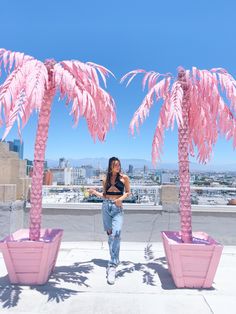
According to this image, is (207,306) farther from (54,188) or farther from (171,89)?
(54,188)

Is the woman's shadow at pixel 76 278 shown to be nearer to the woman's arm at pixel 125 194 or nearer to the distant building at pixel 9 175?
the woman's arm at pixel 125 194

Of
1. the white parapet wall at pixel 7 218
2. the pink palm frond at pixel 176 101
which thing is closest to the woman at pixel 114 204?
the pink palm frond at pixel 176 101

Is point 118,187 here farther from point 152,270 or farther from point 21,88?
point 21,88

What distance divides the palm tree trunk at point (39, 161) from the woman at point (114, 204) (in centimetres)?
97

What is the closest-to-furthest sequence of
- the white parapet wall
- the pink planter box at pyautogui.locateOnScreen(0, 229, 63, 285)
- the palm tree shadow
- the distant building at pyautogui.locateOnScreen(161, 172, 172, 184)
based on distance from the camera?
the pink planter box at pyautogui.locateOnScreen(0, 229, 63, 285), the palm tree shadow, the white parapet wall, the distant building at pyautogui.locateOnScreen(161, 172, 172, 184)

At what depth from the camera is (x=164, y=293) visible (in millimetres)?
4574

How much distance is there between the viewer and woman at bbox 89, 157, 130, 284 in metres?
5.26

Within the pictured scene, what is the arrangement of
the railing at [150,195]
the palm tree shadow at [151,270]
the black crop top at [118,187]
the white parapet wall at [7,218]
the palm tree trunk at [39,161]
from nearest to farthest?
the palm tree trunk at [39,161], the palm tree shadow at [151,270], the black crop top at [118,187], the white parapet wall at [7,218], the railing at [150,195]

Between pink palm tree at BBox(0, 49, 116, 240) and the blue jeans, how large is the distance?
3.77 ft

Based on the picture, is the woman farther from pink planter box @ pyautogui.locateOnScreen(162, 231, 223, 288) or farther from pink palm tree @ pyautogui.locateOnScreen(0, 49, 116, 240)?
pink planter box @ pyautogui.locateOnScreen(162, 231, 223, 288)

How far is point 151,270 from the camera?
5781 mm

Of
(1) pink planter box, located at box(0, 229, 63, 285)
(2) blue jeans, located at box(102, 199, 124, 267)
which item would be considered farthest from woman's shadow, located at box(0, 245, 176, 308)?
(2) blue jeans, located at box(102, 199, 124, 267)

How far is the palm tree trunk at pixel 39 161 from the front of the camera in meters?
4.96

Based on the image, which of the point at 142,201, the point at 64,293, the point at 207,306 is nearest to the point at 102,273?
the point at 64,293
